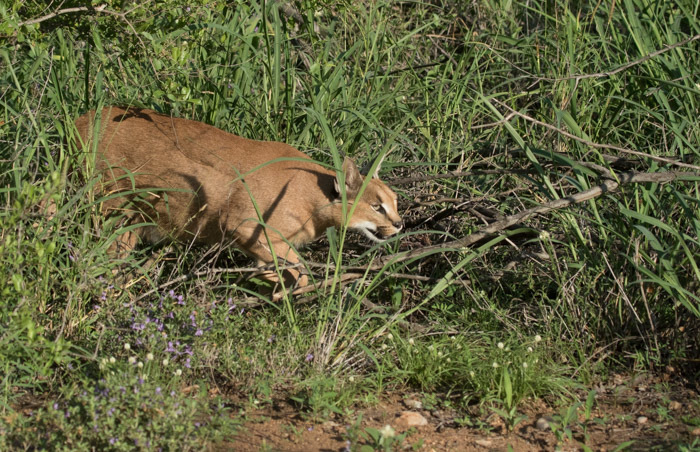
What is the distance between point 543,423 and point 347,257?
2.08m

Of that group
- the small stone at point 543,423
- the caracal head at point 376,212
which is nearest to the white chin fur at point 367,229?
the caracal head at point 376,212

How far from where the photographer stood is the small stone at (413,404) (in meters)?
3.91

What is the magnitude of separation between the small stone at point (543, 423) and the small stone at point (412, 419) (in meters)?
0.56

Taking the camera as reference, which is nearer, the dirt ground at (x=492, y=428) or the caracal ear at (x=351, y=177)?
the dirt ground at (x=492, y=428)

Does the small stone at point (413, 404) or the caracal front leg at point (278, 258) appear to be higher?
the caracal front leg at point (278, 258)

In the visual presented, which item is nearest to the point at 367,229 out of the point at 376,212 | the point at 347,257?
the point at 376,212

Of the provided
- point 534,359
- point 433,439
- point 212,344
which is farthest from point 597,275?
point 212,344

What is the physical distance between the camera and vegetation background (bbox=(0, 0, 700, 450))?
12.2 ft

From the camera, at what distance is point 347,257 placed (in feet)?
17.7

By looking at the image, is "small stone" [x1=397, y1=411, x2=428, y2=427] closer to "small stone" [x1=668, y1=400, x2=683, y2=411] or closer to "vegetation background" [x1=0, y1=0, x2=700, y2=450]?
"vegetation background" [x1=0, y1=0, x2=700, y2=450]

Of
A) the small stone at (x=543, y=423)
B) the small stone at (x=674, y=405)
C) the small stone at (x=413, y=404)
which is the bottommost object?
the small stone at (x=413, y=404)

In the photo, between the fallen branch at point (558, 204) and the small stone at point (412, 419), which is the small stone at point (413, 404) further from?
the fallen branch at point (558, 204)

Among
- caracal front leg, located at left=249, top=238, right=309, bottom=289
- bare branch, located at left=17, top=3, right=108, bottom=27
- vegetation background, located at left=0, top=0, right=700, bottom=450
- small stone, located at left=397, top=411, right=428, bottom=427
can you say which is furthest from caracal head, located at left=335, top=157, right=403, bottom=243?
bare branch, located at left=17, top=3, right=108, bottom=27

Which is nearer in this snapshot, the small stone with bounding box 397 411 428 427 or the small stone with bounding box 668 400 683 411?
the small stone with bounding box 397 411 428 427
